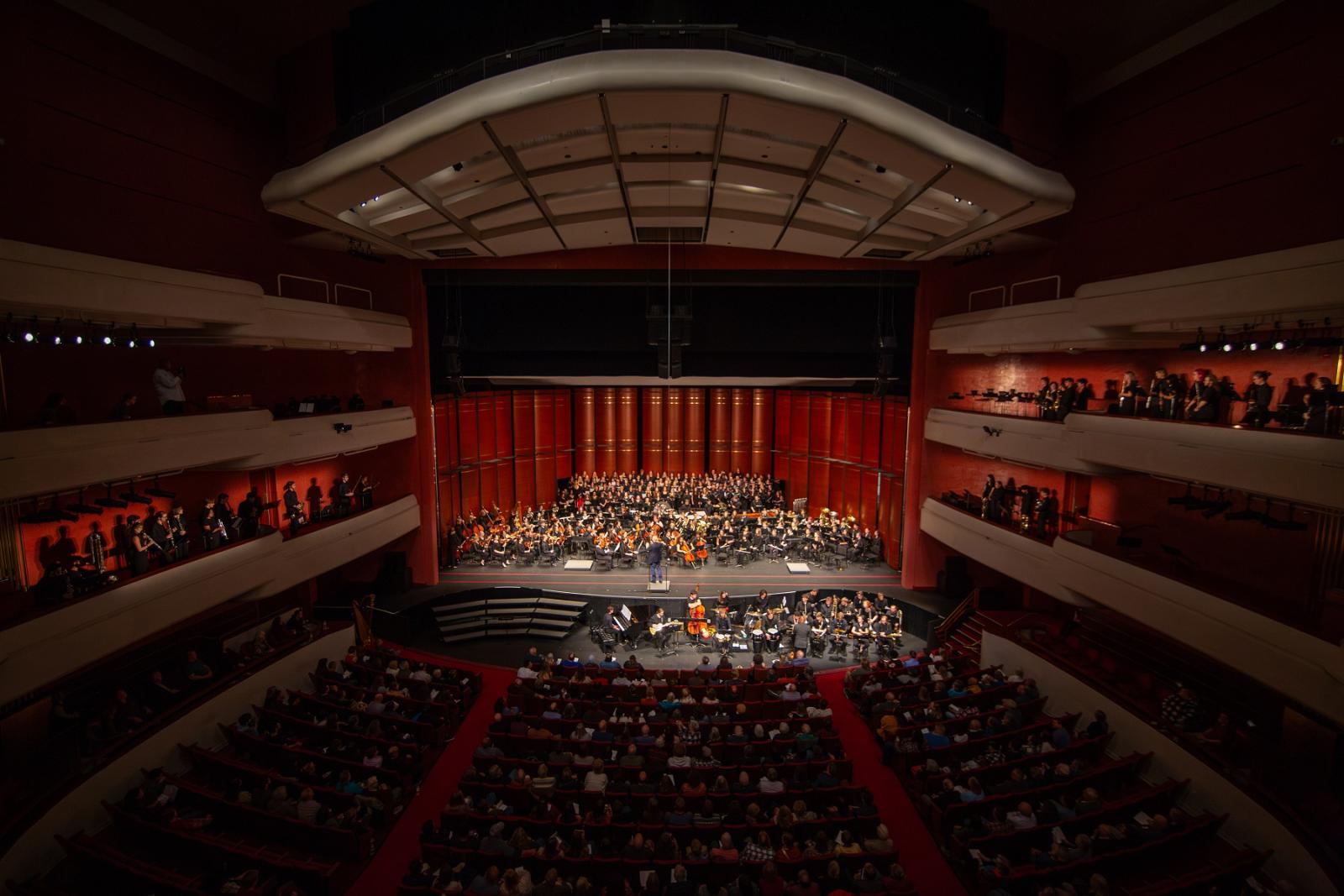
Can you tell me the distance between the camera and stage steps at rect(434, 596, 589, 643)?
1431 centimetres

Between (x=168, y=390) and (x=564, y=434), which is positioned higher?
(x=168, y=390)

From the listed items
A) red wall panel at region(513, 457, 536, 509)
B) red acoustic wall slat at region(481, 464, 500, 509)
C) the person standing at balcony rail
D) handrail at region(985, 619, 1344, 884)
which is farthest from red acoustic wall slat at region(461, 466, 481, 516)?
handrail at region(985, 619, 1344, 884)

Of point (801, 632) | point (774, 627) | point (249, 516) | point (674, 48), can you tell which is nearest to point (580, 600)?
point (774, 627)

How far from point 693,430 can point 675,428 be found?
72cm

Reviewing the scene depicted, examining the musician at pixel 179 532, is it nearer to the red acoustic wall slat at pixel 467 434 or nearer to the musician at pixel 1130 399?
the red acoustic wall slat at pixel 467 434

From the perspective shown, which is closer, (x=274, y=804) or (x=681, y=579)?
(x=274, y=804)

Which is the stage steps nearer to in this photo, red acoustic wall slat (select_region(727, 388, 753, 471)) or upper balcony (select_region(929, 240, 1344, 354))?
red acoustic wall slat (select_region(727, 388, 753, 471))

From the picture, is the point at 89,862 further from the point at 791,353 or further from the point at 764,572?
the point at 791,353

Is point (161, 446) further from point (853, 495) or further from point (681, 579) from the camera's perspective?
point (853, 495)

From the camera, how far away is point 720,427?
22016 mm

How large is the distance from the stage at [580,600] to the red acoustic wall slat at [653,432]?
6.81 meters

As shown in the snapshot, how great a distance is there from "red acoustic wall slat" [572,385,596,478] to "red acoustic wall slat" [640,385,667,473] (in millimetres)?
1927

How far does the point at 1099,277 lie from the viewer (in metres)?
11.1

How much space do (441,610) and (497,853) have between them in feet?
29.6
